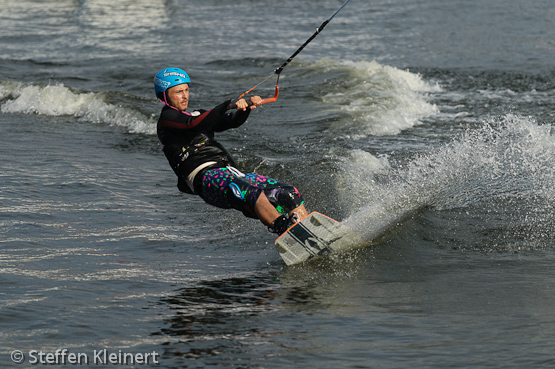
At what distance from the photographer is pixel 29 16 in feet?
110

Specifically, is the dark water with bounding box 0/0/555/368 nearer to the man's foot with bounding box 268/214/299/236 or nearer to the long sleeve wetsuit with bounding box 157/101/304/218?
the man's foot with bounding box 268/214/299/236

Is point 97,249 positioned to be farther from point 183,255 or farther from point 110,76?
point 110,76

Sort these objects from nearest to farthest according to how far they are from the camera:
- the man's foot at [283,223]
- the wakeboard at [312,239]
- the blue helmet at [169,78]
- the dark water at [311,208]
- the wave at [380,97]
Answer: the dark water at [311,208]
the wakeboard at [312,239]
the man's foot at [283,223]
the blue helmet at [169,78]
the wave at [380,97]

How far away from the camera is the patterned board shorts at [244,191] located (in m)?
6.48

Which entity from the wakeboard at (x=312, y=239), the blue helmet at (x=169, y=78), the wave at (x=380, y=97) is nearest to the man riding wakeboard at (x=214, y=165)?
the blue helmet at (x=169, y=78)

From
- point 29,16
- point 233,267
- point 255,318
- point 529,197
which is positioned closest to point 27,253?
point 233,267

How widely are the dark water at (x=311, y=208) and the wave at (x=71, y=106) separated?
7 centimetres

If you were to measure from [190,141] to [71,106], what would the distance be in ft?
32.3

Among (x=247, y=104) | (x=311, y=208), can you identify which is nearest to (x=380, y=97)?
(x=311, y=208)

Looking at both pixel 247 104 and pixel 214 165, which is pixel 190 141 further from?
pixel 247 104

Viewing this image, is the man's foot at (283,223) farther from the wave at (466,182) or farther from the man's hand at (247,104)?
the man's hand at (247,104)

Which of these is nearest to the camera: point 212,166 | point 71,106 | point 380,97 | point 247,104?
point 247,104

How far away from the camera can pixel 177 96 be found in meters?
6.77

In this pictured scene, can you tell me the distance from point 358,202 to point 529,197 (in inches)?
80.4
